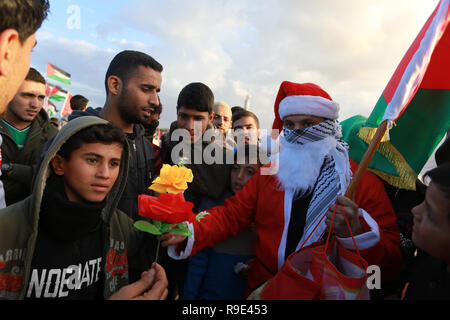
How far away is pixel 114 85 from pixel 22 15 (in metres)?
1.71

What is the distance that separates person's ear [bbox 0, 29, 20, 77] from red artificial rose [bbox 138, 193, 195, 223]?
33.0 inches

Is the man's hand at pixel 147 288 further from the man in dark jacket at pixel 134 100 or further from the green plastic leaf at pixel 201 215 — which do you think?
the man in dark jacket at pixel 134 100

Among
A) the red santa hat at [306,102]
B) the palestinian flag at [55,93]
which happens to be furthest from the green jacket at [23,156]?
the palestinian flag at [55,93]

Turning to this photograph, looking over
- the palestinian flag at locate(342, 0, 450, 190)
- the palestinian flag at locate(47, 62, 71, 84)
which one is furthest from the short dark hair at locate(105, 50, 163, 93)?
the palestinian flag at locate(47, 62, 71, 84)

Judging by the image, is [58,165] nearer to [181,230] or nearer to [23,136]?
[181,230]

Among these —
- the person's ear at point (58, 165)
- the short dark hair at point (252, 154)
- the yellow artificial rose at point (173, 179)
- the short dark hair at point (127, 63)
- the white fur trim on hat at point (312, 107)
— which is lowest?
the yellow artificial rose at point (173, 179)

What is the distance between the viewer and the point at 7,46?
1.01 meters

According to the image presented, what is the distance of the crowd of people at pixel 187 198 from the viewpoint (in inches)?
57.5

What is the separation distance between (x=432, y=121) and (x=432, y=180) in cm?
110

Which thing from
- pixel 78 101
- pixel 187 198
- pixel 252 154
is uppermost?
pixel 78 101

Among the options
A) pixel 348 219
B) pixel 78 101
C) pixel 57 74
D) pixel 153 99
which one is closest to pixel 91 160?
pixel 153 99

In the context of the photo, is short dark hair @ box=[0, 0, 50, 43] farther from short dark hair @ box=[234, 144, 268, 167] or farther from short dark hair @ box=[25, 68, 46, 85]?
short dark hair @ box=[25, 68, 46, 85]
